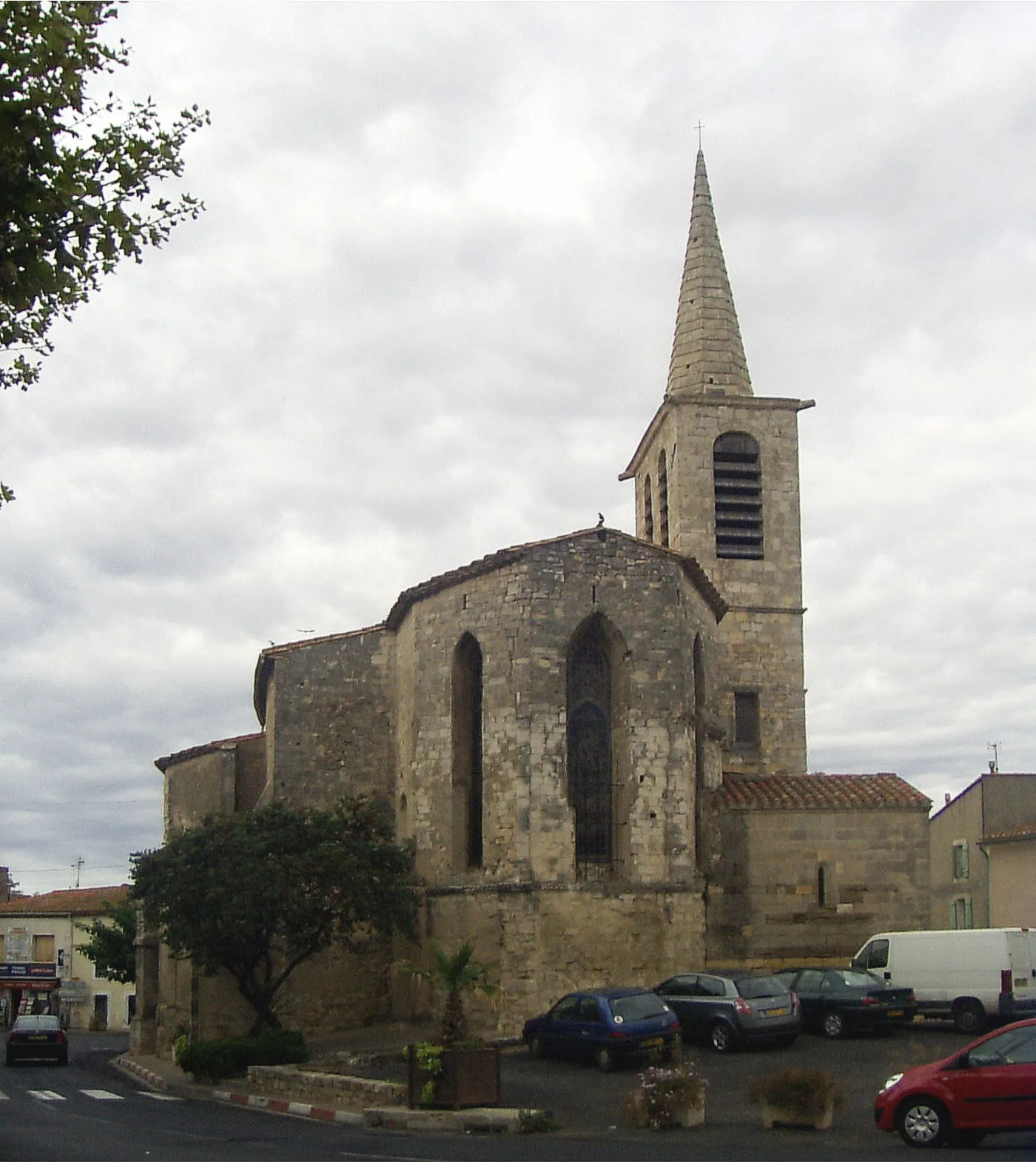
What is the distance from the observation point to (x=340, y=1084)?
20469 millimetres

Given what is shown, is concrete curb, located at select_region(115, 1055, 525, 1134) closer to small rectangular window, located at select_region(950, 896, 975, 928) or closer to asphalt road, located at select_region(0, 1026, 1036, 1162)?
asphalt road, located at select_region(0, 1026, 1036, 1162)

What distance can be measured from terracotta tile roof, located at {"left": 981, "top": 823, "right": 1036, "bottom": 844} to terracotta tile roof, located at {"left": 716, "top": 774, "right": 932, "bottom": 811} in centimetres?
1156

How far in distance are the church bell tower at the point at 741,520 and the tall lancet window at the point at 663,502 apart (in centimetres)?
4

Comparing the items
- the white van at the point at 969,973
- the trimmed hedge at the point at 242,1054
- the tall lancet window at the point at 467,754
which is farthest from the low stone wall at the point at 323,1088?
the white van at the point at 969,973

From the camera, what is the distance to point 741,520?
38438mm

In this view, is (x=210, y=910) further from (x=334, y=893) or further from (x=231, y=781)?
(x=231, y=781)

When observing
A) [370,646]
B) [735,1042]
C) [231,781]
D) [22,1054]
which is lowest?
[22,1054]

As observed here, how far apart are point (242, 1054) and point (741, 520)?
20103 mm

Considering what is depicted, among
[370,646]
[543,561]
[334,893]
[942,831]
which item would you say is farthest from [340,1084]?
[942,831]

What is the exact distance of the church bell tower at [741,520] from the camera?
37.3 m

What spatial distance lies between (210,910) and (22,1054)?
12.5m

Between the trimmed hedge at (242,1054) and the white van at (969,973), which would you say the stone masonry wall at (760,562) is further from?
the trimmed hedge at (242,1054)

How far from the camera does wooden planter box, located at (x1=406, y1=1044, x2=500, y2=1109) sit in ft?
60.1

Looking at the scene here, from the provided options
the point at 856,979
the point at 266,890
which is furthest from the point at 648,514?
the point at 856,979
